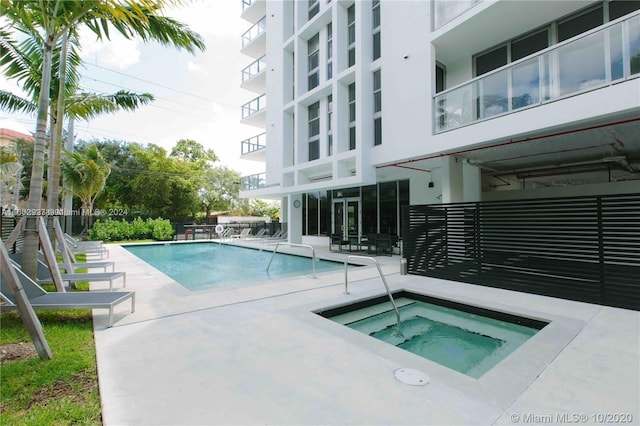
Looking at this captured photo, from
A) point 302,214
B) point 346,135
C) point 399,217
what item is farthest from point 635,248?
point 302,214

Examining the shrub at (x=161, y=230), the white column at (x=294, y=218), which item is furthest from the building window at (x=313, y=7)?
the shrub at (x=161, y=230)

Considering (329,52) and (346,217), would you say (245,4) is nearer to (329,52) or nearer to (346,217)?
(329,52)

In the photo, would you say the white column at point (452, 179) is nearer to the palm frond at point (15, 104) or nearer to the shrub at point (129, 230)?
the palm frond at point (15, 104)

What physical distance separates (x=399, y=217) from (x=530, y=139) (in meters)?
7.04

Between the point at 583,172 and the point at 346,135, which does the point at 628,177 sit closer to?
the point at 583,172

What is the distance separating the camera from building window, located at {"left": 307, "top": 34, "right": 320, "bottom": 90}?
52.7 ft

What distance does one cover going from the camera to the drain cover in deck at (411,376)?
2920 mm

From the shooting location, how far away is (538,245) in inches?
261

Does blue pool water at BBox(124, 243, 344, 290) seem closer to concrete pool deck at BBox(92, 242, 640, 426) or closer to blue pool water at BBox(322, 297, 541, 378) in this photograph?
blue pool water at BBox(322, 297, 541, 378)

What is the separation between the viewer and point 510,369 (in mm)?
3217

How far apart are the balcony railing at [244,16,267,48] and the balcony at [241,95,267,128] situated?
4899mm

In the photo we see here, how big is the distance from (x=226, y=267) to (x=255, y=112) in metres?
14.0

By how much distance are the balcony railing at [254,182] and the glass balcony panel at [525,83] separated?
44.8 feet

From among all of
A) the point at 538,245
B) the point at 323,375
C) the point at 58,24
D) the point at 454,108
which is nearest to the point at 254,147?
the point at 454,108
